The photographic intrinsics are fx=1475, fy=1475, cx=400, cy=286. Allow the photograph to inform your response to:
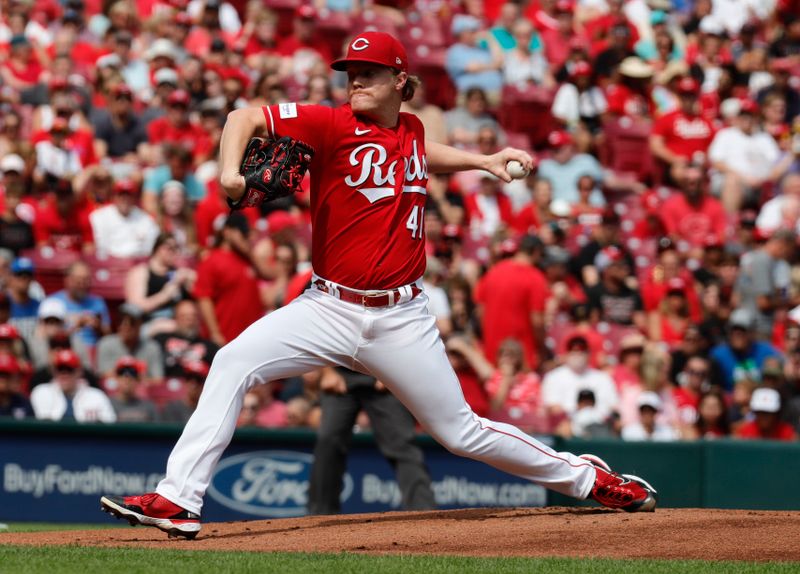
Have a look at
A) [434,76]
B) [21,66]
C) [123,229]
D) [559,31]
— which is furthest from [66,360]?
[559,31]

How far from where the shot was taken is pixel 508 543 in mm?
5777

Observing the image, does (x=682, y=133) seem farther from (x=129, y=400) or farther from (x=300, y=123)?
(x=300, y=123)

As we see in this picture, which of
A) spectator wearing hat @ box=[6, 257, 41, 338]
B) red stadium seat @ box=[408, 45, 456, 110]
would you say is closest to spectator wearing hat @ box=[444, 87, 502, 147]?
red stadium seat @ box=[408, 45, 456, 110]

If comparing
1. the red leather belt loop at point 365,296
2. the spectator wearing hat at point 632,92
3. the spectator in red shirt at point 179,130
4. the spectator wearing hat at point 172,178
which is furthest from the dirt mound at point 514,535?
the spectator wearing hat at point 632,92

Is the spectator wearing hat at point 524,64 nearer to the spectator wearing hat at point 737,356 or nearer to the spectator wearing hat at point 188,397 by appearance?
the spectator wearing hat at point 737,356

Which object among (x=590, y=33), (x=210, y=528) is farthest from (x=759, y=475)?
(x=590, y=33)

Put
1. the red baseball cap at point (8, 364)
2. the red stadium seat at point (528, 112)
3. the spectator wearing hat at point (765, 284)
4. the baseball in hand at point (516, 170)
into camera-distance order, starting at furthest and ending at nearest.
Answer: the red stadium seat at point (528, 112) < the spectator wearing hat at point (765, 284) < the red baseball cap at point (8, 364) < the baseball in hand at point (516, 170)

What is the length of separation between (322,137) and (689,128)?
32.5 feet

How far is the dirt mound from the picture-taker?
5.63m

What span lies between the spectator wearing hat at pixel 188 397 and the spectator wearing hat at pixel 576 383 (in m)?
2.54

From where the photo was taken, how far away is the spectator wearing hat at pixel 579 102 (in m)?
15.5

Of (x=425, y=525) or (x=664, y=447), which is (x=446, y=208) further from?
(x=425, y=525)

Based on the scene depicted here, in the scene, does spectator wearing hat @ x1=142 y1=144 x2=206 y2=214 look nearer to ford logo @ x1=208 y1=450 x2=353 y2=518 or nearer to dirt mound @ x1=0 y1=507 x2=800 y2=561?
ford logo @ x1=208 y1=450 x2=353 y2=518

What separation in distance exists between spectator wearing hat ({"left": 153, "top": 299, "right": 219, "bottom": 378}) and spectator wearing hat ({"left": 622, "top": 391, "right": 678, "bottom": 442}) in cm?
307
